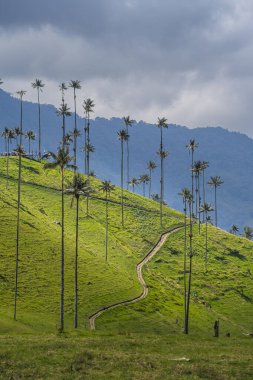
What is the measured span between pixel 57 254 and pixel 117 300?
23.5m

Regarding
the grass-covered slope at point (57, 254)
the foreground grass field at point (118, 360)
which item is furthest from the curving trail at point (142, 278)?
the foreground grass field at point (118, 360)

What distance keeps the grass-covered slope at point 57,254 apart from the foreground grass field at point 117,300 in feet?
1.16

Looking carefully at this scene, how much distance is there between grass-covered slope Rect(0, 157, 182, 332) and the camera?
9262 cm

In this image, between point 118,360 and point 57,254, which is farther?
point 57,254

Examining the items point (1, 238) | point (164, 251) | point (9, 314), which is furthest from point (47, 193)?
point (9, 314)

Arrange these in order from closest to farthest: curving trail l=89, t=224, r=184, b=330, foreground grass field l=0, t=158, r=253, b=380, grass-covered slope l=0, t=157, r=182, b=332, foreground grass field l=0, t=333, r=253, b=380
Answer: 1. foreground grass field l=0, t=333, r=253, b=380
2. foreground grass field l=0, t=158, r=253, b=380
3. curving trail l=89, t=224, r=184, b=330
4. grass-covered slope l=0, t=157, r=182, b=332

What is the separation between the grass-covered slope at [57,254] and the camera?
304ft

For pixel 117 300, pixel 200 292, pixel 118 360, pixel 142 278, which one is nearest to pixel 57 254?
pixel 117 300

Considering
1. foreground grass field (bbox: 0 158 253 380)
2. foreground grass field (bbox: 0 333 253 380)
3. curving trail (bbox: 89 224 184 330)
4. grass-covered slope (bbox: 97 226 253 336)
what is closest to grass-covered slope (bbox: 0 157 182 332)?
foreground grass field (bbox: 0 158 253 380)

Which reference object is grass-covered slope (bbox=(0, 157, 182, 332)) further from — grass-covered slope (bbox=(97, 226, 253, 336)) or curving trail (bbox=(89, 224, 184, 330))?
grass-covered slope (bbox=(97, 226, 253, 336))

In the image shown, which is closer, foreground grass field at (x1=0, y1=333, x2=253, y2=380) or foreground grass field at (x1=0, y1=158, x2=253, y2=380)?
foreground grass field at (x1=0, y1=333, x2=253, y2=380)

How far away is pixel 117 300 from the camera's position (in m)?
103

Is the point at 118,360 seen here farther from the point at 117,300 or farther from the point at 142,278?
the point at 142,278

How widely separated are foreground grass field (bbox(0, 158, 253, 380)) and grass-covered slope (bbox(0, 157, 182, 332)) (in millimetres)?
355
